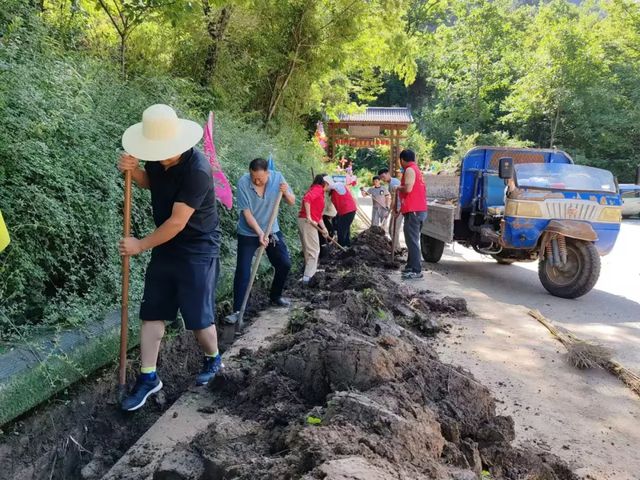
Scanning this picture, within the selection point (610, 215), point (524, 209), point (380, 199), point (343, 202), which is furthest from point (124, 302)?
point (380, 199)

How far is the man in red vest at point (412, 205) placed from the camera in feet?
27.8

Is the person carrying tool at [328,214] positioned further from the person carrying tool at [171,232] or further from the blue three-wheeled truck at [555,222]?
the person carrying tool at [171,232]

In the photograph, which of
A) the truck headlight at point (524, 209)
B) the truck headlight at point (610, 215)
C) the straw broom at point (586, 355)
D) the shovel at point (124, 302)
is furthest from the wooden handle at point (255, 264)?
the truck headlight at point (610, 215)

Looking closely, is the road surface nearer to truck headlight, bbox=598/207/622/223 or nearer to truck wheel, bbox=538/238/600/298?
truck wheel, bbox=538/238/600/298

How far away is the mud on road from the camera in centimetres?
233

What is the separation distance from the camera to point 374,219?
1528 cm

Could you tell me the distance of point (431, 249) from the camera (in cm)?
1050

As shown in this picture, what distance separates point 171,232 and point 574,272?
20.0ft

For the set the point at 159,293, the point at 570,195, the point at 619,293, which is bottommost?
the point at 619,293

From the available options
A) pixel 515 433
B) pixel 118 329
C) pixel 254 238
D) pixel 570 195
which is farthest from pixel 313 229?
pixel 515 433

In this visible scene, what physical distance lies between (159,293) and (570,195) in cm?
645

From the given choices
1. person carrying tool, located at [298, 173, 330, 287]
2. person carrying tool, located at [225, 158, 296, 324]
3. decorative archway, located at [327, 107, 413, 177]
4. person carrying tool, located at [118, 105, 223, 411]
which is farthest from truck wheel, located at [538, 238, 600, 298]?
decorative archway, located at [327, 107, 413, 177]

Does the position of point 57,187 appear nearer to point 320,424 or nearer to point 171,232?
point 171,232

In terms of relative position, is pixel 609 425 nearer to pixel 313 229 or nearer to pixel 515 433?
pixel 515 433
